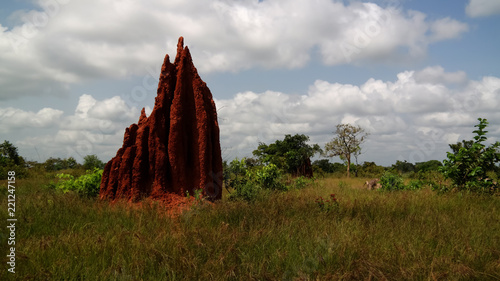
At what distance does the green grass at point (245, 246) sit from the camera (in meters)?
3.99

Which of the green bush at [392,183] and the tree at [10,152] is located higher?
the tree at [10,152]

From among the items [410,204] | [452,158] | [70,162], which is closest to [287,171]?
[452,158]

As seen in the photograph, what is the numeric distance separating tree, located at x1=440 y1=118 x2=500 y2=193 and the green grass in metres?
4.14

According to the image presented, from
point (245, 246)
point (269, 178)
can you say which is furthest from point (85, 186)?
point (269, 178)

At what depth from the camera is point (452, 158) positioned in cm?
1098

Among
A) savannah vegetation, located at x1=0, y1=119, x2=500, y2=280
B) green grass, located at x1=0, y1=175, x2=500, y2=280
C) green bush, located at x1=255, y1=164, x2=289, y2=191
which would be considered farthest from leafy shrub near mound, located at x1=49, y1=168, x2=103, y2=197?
green bush, located at x1=255, y1=164, x2=289, y2=191

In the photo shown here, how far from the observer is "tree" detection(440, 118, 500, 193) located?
1044cm

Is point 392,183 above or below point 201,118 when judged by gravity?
below

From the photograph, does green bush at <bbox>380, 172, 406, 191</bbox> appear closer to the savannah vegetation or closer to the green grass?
the savannah vegetation

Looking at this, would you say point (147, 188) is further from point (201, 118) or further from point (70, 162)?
point (70, 162)

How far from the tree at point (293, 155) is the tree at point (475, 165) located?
12201 mm

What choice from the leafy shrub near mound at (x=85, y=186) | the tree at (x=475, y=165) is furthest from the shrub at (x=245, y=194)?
the tree at (x=475, y=165)

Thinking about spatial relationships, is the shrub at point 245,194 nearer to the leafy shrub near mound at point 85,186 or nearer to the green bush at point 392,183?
the leafy shrub near mound at point 85,186

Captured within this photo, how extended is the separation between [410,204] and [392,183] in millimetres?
5759
